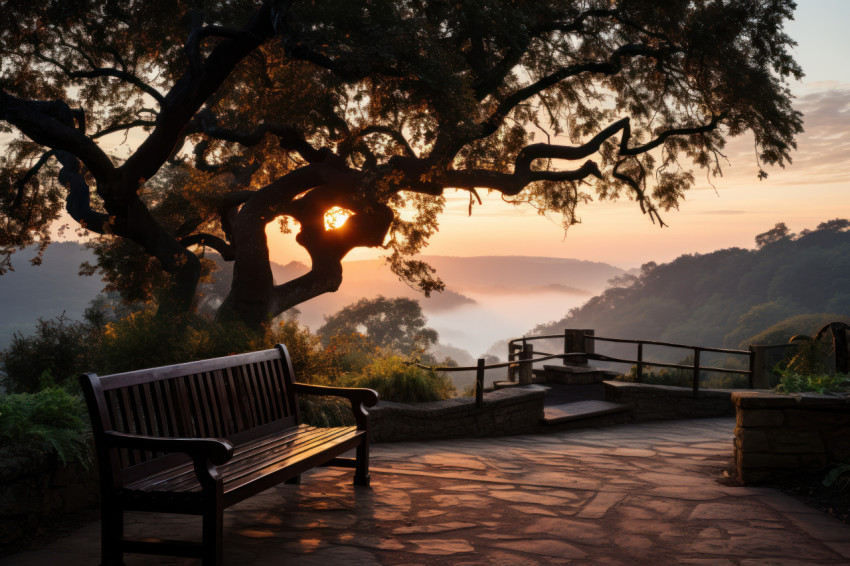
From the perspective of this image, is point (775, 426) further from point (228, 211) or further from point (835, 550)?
point (228, 211)

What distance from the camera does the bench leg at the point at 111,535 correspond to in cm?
348

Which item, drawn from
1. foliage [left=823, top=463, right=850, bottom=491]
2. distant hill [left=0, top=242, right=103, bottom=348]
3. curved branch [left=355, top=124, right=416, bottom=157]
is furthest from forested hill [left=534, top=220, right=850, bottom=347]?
distant hill [left=0, top=242, right=103, bottom=348]

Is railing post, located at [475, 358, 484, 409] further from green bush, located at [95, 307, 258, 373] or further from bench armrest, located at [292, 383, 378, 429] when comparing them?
bench armrest, located at [292, 383, 378, 429]

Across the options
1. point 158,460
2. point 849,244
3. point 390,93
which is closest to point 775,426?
point 158,460

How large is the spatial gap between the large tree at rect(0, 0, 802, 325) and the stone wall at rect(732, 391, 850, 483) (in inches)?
230

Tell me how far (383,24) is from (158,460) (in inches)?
306

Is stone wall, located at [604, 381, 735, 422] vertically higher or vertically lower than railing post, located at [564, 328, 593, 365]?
lower

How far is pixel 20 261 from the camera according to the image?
188000 millimetres

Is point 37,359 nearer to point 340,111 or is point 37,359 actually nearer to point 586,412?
point 340,111

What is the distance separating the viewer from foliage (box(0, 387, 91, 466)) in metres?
4.19

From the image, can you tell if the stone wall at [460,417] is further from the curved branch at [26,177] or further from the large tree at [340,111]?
the curved branch at [26,177]

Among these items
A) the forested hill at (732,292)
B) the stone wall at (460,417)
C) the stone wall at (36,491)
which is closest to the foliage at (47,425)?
the stone wall at (36,491)

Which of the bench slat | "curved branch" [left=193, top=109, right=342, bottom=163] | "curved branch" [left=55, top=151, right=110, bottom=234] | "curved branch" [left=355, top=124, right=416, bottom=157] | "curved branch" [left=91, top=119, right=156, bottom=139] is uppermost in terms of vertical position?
"curved branch" [left=91, top=119, right=156, bottom=139]

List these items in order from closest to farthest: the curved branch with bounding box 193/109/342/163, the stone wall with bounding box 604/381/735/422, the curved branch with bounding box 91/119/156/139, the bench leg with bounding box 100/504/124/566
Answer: the bench leg with bounding box 100/504/124/566 < the stone wall with bounding box 604/381/735/422 < the curved branch with bounding box 193/109/342/163 < the curved branch with bounding box 91/119/156/139
